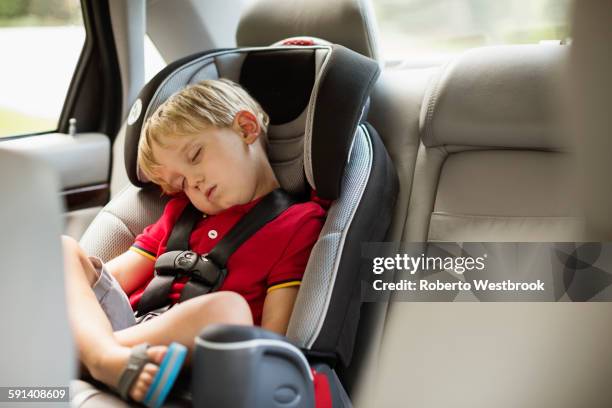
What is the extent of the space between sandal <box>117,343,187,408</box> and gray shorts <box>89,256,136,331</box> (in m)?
0.27

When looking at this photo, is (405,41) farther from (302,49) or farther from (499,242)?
(499,242)

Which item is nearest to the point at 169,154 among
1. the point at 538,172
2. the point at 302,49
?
the point at 302,49

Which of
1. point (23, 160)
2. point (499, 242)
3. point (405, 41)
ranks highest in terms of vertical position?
point (23, 160)

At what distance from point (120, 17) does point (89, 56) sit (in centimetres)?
17

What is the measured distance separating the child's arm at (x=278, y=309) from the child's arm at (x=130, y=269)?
35 cm

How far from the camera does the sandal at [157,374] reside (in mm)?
1268

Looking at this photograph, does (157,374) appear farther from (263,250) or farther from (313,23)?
(313,23)

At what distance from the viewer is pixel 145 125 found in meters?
1.86

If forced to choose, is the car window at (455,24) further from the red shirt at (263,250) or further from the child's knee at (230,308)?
the child's knee at (230,308)

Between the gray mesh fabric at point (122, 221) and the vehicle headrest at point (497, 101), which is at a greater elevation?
the vehicle headrest at point (497, 101)

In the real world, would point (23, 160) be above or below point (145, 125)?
above

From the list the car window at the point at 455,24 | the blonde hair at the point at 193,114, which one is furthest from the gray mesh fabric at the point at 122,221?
the car window at the point at 455,24

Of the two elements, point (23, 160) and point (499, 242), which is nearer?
point (23, 160)

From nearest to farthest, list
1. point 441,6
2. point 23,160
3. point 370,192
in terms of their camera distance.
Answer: point 23,160
point 370,192
point 441,6
